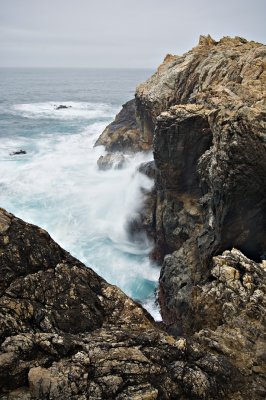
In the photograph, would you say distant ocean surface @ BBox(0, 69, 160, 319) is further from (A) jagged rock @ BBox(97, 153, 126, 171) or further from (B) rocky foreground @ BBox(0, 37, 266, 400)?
(B) rocky foreground @ BBox(0, 37, 266, 400)

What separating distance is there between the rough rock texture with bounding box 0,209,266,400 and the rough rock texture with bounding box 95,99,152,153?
39193mm

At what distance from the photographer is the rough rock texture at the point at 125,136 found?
54016 millimetres

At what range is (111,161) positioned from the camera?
54969 mm

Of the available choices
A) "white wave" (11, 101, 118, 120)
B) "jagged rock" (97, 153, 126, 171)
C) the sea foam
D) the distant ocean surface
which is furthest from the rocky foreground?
"white wave" (11, 101, 118, 120)

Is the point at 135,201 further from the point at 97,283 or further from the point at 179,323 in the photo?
the point at 97,283

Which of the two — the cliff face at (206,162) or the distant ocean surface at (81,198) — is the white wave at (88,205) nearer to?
the distant ocean surface at (81,198)

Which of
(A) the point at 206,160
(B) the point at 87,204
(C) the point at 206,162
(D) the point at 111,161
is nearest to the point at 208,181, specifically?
(C) the point at 206,162

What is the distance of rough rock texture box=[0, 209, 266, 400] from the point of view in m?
9.27

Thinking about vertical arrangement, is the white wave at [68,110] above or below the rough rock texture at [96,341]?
above

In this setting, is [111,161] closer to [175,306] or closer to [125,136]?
[125,136]

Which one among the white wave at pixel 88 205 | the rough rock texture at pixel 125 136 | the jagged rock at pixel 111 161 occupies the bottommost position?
the white wave at pixel 88 205

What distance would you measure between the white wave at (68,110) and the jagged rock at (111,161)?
5408 centimetres

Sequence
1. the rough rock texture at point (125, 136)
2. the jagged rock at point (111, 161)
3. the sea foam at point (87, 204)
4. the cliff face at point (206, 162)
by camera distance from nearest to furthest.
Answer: the cliff face at point (206, 162)
the sea foam at point (87, 204)
the jagged rock at point (111, 161)
the rough rock texture at point (125, 136)

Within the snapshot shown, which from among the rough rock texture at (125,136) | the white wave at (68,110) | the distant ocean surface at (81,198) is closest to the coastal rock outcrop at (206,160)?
the distant ocean surface at (81,198)
